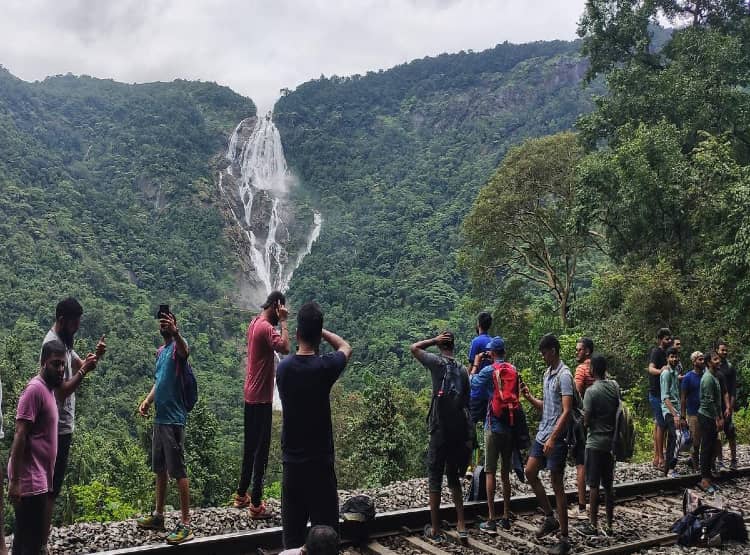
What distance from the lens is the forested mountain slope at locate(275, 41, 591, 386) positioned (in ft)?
195

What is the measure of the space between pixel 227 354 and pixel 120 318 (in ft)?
35.8

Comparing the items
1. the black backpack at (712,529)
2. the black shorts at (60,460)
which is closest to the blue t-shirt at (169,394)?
the black shorts at (60,460)

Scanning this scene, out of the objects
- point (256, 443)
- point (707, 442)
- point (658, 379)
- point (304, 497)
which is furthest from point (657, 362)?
point (304, 497)

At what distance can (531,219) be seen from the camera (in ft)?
76.5

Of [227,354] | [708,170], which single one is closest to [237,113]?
[227,354]

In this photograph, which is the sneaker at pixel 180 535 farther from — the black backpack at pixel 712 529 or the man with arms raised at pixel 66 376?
the black backpack at pixel 712 529

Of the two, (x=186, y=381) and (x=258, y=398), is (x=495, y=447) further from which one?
(x=186, y=381)

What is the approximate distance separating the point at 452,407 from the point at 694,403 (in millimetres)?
4071

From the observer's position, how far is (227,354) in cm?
5872

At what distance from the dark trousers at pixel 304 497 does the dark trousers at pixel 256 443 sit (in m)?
1.61

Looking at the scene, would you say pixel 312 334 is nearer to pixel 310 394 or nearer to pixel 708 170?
pixel 310 394

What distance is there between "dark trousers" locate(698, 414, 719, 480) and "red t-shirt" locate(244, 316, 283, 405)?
5302mm

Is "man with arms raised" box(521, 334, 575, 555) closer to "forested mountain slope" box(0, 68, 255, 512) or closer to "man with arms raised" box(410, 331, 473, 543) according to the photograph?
"man with arms raised" box(410, 331, 473, 543)

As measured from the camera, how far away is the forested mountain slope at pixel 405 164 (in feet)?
195
